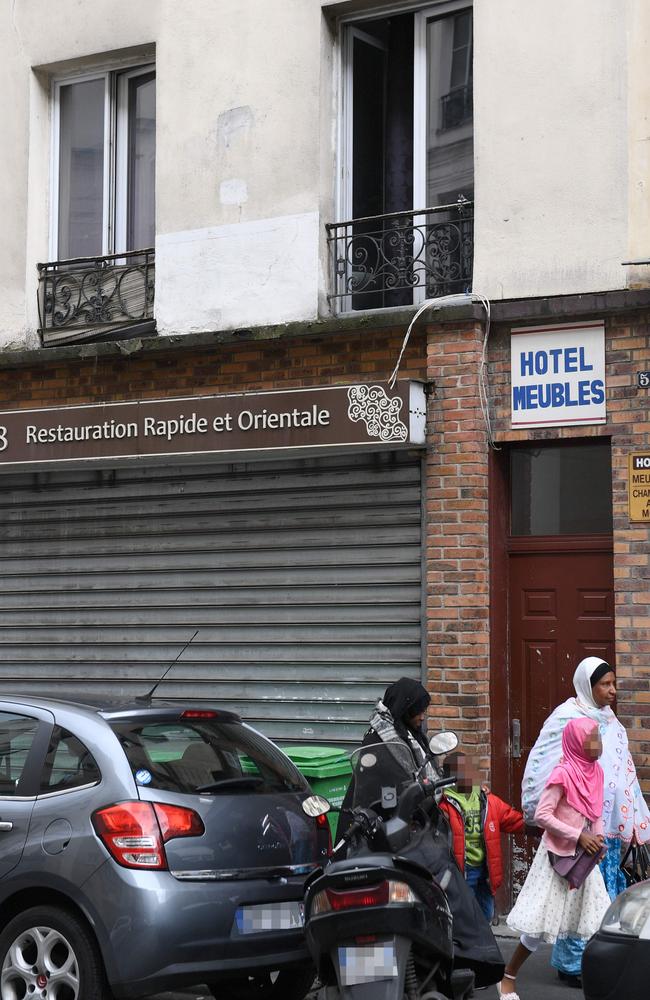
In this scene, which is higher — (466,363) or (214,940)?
(466,363)

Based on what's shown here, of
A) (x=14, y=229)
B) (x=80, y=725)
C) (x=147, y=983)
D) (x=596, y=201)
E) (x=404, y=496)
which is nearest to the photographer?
(x=147, y=983)

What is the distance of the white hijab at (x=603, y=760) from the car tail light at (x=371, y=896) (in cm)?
232

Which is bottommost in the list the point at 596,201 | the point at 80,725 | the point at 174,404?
the point at 80,725

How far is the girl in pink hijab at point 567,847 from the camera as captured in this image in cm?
745

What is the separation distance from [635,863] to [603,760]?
73 centimetres

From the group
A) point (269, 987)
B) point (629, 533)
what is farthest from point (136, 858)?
point (629, 533)

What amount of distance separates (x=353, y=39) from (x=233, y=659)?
16.3ft

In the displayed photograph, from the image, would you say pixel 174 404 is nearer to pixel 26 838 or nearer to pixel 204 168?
pixel 204 168

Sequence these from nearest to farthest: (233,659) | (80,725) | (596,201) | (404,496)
A: (80,725) < (596,201) < (404,496) < (233,659)

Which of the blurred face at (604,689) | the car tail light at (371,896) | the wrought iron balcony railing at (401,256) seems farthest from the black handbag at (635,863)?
the wrought iron balcony railing at (401,256)

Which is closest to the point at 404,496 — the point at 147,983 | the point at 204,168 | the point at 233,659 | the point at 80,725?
the point at 233,659

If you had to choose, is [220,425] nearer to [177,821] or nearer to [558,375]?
[558,375]

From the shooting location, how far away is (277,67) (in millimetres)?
11102

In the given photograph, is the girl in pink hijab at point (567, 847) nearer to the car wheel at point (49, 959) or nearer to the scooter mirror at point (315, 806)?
the scooter mirror at point (315, 806)
